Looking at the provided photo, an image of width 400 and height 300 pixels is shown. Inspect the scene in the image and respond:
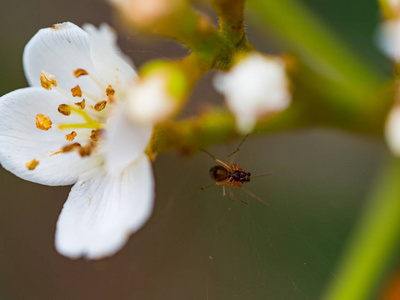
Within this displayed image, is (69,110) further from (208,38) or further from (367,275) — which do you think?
(367,275)

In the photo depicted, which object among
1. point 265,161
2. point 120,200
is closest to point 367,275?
→ point 120,200

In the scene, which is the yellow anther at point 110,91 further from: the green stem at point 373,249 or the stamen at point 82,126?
the green stem at point 373,249

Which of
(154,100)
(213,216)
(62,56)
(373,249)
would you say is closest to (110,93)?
(62,56)

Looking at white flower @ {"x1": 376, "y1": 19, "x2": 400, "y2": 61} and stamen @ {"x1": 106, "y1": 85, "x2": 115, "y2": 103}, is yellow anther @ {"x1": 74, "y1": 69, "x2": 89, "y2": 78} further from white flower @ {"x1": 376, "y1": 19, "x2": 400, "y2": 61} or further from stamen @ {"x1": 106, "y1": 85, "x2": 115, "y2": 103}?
white flower @ {"x1": 376, "y1": 19, "x2": 400, "y2": 61}

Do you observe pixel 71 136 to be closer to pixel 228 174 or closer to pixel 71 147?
pixel 71 147

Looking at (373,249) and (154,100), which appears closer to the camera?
(154,100)

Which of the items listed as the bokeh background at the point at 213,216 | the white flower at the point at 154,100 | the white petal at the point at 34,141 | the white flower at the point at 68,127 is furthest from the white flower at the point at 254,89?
the bokeh background at the point at 213,216

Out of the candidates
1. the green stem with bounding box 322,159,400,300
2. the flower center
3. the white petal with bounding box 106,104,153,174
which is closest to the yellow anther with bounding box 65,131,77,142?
the flower center

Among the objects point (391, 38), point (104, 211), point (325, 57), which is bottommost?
point (104, 211)
